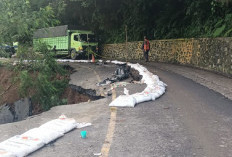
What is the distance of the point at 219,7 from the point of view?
1775cm

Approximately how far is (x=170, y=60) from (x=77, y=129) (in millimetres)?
18159

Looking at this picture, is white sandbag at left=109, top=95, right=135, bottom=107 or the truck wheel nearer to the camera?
white sandbag at left=109, top=95, right=135, bottom=107

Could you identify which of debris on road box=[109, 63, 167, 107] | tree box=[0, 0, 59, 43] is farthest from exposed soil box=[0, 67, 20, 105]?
debris on road box=[109, 63, 167, 107]

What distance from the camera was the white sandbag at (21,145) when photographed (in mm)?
3789

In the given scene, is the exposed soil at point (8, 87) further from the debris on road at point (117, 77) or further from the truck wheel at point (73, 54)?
the truck wheel at point (73, 54)

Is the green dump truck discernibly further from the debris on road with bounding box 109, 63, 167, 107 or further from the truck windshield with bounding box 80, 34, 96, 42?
the debris on road with bounding box 109, 63, 167, 107

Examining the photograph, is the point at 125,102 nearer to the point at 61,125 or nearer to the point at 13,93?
the point at 61,125

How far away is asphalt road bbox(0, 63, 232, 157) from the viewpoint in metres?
4.10

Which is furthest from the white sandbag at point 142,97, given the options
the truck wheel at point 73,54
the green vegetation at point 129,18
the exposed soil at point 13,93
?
the truck wheel at point 73,54

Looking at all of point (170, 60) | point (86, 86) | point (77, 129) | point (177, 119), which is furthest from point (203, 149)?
point (170, 60)

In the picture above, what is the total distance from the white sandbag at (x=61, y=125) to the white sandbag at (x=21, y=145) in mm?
650

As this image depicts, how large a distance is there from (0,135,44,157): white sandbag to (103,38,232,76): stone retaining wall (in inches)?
442

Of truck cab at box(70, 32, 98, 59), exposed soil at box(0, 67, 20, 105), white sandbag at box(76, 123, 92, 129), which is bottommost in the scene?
exposed soil at box(0, 67, 20, 105)

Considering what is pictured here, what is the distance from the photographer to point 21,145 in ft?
13.0
